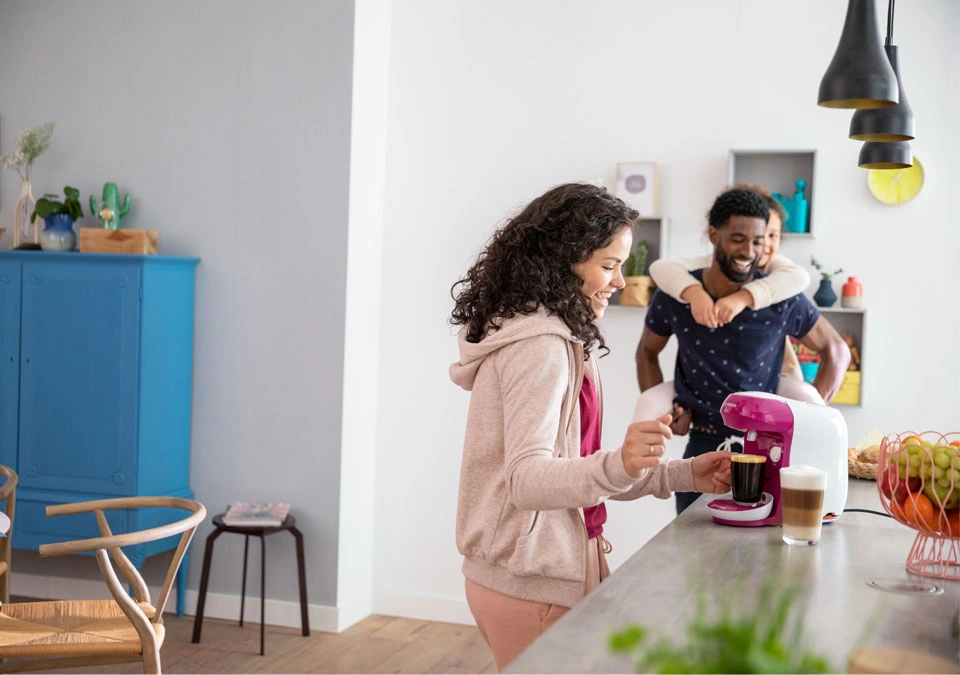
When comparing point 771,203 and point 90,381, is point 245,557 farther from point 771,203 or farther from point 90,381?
point 771,203

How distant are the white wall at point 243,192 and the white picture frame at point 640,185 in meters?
1.17

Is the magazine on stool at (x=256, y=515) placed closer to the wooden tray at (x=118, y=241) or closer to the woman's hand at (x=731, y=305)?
the wooden tray at (x=118, y=241)

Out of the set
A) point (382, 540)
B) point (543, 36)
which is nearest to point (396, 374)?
point (382, 540)

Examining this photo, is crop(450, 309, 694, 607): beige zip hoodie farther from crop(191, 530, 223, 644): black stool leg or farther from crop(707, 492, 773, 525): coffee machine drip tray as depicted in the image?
crop(191, 530, 223, 644): black stool leg

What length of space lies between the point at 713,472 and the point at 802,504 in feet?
1.01

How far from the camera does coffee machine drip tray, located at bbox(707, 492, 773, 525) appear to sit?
2008 millimetres

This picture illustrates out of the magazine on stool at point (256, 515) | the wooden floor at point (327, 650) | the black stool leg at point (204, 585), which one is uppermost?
the magazine on stool at point (256, 515)

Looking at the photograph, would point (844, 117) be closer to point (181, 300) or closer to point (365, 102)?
point (365, 102)

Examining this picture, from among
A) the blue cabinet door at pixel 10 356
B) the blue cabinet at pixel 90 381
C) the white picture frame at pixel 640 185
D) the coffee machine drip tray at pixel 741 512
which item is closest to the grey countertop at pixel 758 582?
the coffee machine drip tray at pixel 741 512

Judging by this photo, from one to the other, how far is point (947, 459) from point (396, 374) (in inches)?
127

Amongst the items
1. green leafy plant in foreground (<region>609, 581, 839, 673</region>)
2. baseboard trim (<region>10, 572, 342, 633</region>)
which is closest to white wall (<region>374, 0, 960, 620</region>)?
baseboard trim (<region>10, 572, 342, 633</region>)

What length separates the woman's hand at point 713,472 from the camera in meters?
2.11

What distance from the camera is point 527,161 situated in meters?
4.43

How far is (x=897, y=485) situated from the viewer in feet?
5.37
